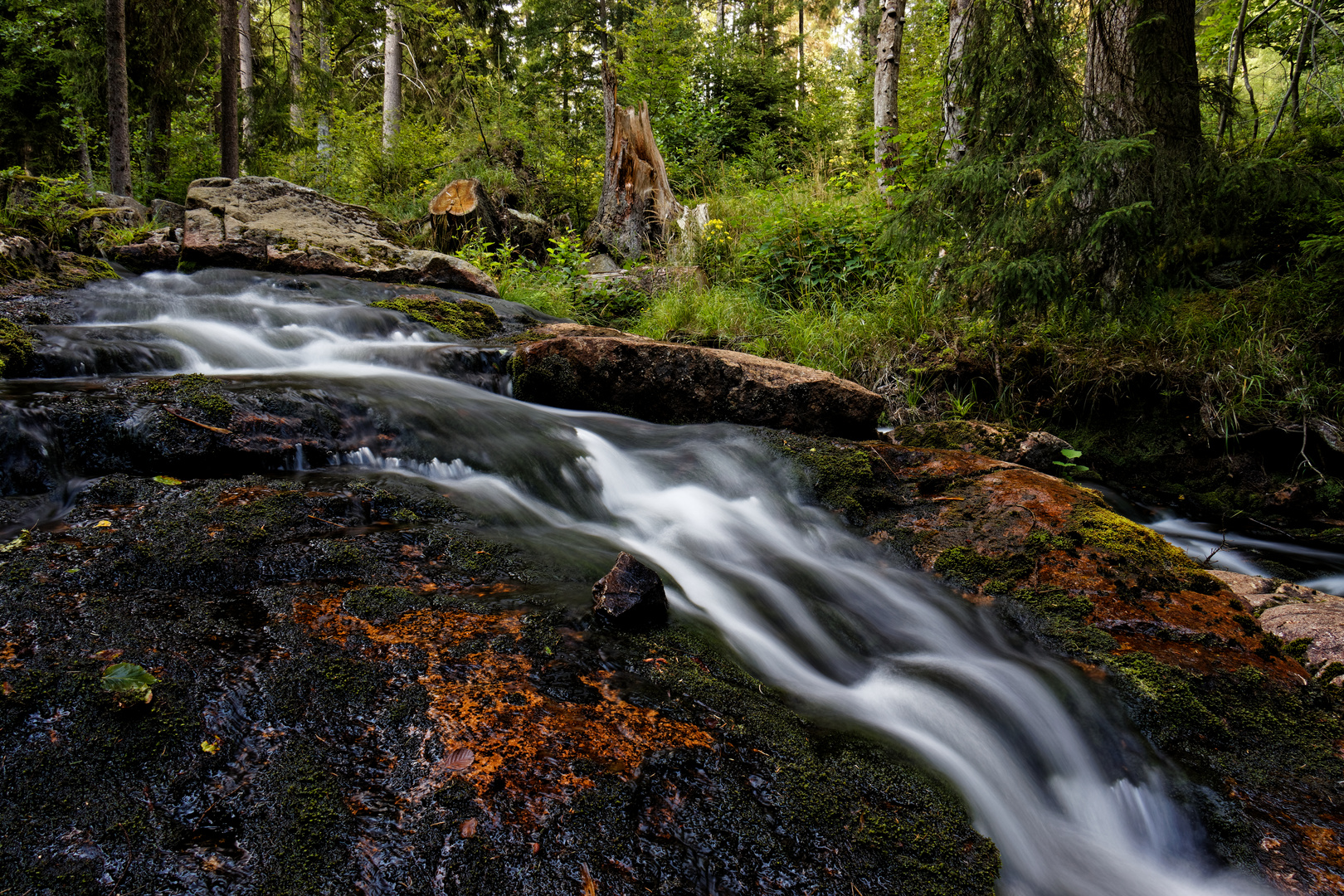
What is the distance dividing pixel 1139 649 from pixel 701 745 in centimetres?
199

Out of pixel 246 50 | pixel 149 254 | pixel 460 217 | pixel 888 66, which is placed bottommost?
pixel 149 254

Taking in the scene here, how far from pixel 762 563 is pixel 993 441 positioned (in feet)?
8.08

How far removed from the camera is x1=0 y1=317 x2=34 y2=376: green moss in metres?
3.64

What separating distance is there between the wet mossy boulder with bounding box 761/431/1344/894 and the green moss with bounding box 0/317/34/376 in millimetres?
4337

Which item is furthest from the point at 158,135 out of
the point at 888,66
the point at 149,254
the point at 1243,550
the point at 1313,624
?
the point at 1313,624

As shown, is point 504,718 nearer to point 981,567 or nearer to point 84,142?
point 981,567

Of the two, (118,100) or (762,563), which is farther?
(118,100)

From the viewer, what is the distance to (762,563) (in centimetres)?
329

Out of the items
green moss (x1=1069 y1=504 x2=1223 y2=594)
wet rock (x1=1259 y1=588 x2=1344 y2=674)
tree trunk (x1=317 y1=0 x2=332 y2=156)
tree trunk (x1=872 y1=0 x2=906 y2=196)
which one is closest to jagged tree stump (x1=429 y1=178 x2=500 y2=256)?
tree trunk (x1=872 y1=0 x2=906 y2=196)

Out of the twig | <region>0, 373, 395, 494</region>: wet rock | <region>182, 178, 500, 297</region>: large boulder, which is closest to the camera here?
<region>0, 373, 395, 494</region>: wet rock

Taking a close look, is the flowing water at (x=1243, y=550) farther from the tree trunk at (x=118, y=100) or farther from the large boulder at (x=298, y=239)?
the tree trunk at (x=118, y=100)

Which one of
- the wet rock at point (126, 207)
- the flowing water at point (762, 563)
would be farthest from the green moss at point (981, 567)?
the wet rock at point (126, 207)

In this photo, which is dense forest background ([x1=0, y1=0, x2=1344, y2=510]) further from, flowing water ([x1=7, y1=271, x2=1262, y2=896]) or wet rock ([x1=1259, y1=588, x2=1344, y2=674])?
flowing water ([x1=7, y1=271, x2=1262, y2=896])

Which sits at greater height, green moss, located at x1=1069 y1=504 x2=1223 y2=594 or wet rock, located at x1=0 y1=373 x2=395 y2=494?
wet rock, located at x1=0 y1=373 x2=395 y2=494
